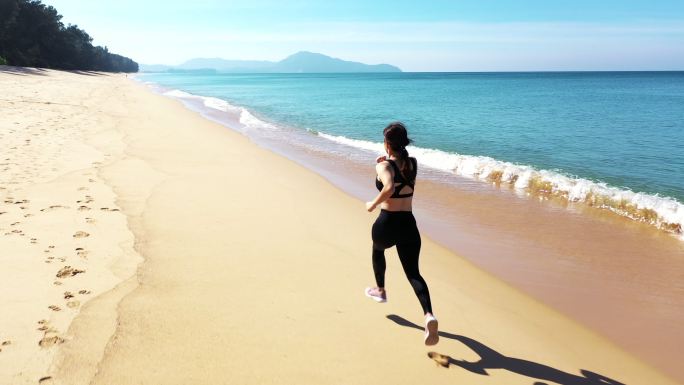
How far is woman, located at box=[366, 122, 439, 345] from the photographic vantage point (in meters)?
3.49

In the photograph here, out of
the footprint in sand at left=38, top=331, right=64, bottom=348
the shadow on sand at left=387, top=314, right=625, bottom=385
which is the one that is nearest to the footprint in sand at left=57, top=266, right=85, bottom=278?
the footprint in sand at left=38, top=331, right=64, bottom=348

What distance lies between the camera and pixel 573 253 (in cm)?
635

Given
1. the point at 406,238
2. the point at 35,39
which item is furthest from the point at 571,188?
the point at 35,39

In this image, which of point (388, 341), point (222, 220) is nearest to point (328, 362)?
point (388, 341)

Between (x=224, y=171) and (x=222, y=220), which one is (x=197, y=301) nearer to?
(x=222, y=220)

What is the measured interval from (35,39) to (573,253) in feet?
252

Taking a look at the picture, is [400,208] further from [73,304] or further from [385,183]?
[73,304]

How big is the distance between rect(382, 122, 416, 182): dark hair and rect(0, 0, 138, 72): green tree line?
5482 cm

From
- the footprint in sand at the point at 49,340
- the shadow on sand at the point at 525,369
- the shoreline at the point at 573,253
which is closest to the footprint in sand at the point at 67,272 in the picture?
A: the footprint in sand at the point at 49,340

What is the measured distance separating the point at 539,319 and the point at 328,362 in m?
2.43

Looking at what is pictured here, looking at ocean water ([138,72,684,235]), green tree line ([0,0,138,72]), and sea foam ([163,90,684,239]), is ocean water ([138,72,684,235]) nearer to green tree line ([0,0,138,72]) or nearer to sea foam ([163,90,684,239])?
sea foam ([163,90,684,239])

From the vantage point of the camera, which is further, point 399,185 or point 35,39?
point 35,39

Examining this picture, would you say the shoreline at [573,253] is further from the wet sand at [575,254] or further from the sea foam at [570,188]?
the sea foam at [570,188]

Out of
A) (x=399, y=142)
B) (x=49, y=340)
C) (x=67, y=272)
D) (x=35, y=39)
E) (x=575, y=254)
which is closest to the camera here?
(x=49, y=340)
